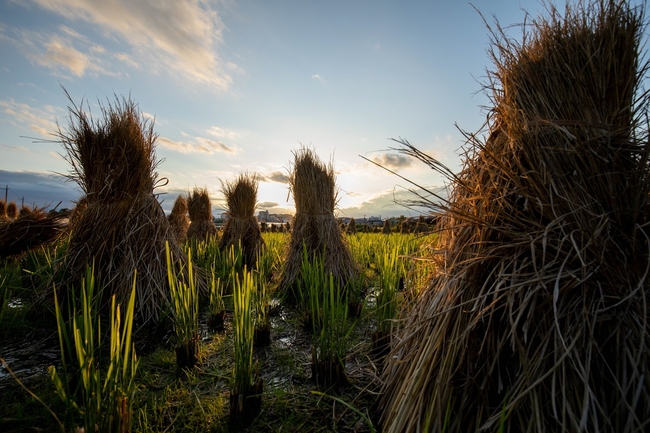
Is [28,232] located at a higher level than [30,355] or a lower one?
higher

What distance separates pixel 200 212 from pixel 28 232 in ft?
15.6

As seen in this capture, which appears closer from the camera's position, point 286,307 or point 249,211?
point 286,307

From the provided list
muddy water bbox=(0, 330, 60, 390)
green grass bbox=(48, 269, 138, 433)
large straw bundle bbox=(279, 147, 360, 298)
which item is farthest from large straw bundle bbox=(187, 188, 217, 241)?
green grass bbox=(48, 269, 138, 433)

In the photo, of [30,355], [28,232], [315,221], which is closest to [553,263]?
[30,355]

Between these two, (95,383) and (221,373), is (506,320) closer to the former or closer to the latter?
(95,383)

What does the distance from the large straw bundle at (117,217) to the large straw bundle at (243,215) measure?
265 centimetres

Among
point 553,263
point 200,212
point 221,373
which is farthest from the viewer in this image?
point 200,212

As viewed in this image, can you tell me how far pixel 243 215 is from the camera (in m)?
5.42

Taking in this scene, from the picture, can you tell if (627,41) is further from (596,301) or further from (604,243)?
(596,301)

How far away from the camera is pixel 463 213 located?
1057mm

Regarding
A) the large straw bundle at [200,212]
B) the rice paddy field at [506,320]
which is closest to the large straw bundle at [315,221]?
the rice paddy field at [506,320]

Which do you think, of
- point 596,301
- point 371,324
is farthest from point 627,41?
point 371,324

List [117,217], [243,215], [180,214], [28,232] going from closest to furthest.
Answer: [117,217]
[28,232]
[243,215]
[180,214]

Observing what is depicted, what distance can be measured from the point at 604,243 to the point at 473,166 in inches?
20.6
